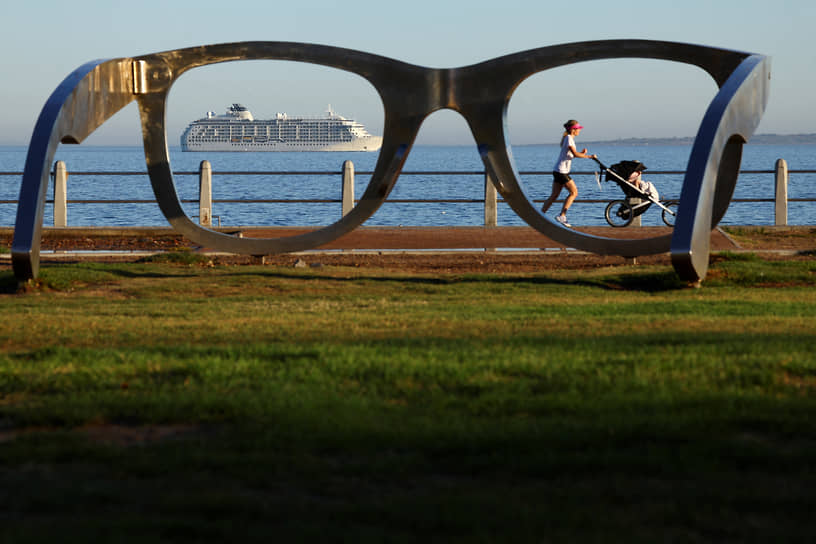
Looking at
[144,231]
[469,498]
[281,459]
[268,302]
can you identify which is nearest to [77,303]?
[268,302]

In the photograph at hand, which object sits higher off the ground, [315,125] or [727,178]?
[315,125]

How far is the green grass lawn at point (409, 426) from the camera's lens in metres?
2.50

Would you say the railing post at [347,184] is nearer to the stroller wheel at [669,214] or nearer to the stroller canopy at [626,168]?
the stroller canopy at [626,168]

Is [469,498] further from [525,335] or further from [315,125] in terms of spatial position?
[315,125]

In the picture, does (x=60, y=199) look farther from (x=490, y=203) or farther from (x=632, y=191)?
(x=632, y=191)

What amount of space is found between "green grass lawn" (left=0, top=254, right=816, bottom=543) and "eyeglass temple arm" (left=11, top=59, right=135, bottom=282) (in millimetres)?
1132

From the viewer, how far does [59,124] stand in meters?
7.52

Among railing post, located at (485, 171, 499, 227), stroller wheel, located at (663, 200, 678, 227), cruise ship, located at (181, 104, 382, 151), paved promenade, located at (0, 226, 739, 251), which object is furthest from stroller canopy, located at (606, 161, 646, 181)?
cruise ship, located at (181, 104, 382, 151)

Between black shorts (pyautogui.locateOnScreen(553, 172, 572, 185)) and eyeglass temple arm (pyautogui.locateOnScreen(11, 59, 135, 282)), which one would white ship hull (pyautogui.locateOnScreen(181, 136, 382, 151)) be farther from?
eyeglass temple arm (pyautogui.locateOnScreen(11, 59, 135, 282))

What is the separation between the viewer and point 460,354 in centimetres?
449

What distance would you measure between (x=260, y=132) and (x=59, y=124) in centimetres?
13015

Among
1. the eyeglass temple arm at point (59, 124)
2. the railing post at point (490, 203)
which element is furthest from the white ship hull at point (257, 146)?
the eyeglass temple arm at point (59, 124)

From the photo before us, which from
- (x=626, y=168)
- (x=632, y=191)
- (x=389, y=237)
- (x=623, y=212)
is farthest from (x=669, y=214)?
(x=389, y=237)

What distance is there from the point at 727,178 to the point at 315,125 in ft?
437
